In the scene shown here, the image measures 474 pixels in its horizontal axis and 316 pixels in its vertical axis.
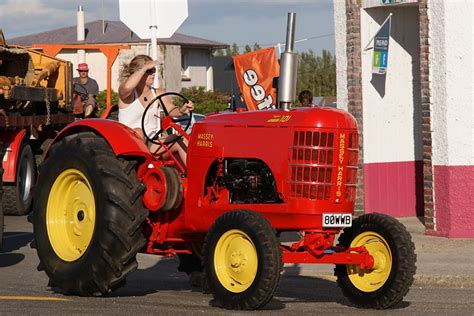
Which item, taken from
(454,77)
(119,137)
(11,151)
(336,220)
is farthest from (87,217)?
(11,151)

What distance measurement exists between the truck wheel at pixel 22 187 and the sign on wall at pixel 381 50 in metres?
5.63

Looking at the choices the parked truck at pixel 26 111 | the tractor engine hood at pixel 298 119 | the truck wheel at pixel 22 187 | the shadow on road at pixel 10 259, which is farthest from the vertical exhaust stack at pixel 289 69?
the truck wheel at pixel 22 187

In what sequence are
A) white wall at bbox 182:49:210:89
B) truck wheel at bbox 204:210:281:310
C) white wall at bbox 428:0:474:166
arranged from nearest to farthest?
truck wheel at bbox 204:210:281:310 → white wall at bbox 428:0:474:166 → white wall at bbox 182:49:210:89

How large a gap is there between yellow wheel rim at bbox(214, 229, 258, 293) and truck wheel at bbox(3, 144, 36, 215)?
406 inches

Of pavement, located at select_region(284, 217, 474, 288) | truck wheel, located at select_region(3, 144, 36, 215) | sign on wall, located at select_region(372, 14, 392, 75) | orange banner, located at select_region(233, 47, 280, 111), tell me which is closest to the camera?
pavement, located at select_region(284, 217, 474, 288)

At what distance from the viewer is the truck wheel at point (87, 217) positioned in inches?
400

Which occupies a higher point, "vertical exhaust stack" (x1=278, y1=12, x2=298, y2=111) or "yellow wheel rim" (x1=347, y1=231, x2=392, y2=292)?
"vertical exhaust stack" (x1=278, y1=12, x2=298, y2=111)

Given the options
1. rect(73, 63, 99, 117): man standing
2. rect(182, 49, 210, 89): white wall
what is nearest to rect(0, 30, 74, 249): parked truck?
rect(73, 63, 99, 117): man standing

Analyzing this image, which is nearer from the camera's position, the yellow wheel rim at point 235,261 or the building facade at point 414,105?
the yellow wheel rim at point 235,261

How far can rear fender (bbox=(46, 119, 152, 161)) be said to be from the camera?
1052 cm

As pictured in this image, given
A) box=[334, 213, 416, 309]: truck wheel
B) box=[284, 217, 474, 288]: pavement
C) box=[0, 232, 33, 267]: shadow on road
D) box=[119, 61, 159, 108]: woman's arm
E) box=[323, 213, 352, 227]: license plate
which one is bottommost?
box=[284, 217, 474, 288]: pavement

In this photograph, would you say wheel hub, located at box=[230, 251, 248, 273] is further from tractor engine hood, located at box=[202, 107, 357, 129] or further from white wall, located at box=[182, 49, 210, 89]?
white wall, located at box=[182, 49, 210, 89]

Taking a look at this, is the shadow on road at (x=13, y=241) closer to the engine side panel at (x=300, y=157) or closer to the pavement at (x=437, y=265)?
the pavement at (x=437, y=265)

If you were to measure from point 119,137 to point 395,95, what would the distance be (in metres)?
8.72
